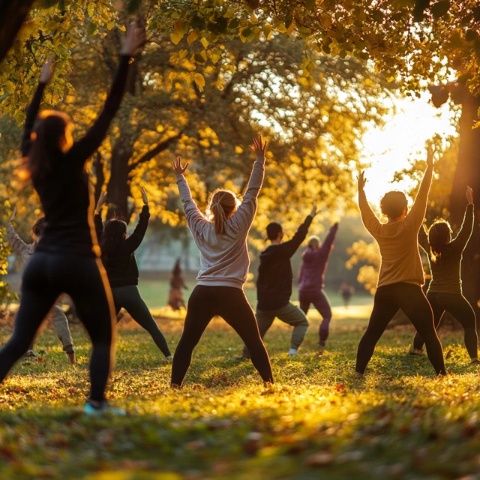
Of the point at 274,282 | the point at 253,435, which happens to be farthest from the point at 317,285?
the point at 253,435

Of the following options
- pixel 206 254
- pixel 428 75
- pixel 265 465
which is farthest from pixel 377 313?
pixel 265 465

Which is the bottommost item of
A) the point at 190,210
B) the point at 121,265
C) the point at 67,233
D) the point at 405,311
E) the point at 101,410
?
the point at 101,410

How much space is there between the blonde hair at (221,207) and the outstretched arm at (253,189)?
13 cm

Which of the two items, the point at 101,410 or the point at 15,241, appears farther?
the point at 15,241

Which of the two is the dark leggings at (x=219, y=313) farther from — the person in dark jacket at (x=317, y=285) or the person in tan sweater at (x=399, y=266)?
the person in dark jacket at (x=317, y=285)

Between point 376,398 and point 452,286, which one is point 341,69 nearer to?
point 452,286

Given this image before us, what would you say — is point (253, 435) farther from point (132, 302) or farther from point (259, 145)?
point (132, 302)

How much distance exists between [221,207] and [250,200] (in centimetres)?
32

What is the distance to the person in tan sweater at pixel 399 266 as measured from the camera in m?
10.4

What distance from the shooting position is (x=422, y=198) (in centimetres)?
1010

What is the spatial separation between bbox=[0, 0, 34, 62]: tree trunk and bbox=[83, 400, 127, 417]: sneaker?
2.71m

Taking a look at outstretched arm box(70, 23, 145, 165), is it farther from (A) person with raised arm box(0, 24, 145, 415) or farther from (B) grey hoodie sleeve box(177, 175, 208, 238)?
(B) grey hoodie sleeve box(177, 175, 208, 238)

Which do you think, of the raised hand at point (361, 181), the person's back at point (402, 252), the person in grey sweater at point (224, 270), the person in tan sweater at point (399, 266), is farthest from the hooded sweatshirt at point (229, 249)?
the person's back at point (402, 252)

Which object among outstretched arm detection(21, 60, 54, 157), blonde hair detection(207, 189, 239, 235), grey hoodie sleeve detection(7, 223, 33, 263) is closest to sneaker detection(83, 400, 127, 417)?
outstretched arm detection(21, 60, 54, 157)
